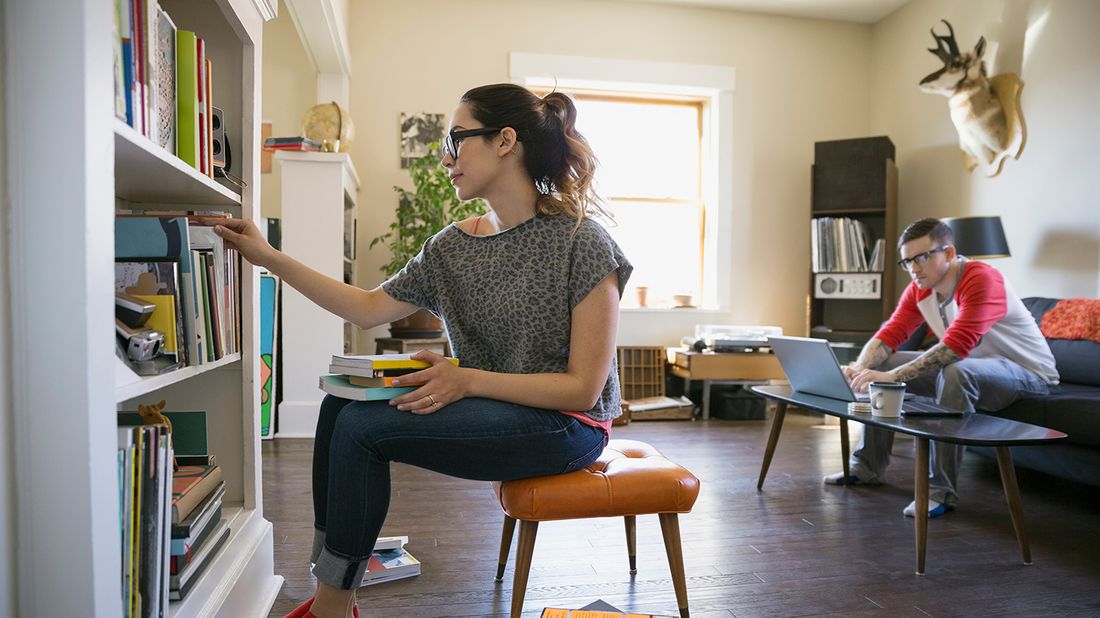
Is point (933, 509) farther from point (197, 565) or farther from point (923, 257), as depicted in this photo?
point (197, 565)

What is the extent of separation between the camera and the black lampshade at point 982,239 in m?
3.47

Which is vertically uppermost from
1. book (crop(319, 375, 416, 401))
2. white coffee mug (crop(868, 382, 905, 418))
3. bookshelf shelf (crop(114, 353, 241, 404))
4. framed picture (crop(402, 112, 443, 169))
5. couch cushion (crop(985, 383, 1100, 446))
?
framed picture (crop(402, 112, 443, 169))

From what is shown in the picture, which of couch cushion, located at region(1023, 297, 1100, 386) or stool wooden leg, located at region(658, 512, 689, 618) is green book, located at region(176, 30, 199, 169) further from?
couch cushion, located at region(1023, 297, 1100, 386)

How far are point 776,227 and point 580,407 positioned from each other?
4.05m

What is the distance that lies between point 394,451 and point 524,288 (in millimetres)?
397

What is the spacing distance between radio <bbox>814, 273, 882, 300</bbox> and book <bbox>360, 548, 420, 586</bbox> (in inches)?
142

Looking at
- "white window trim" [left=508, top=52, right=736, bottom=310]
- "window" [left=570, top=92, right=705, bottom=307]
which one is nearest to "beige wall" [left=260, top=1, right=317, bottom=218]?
"white window trim" [left=508, top=52, right=736, bottom=310]

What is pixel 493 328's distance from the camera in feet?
4.54

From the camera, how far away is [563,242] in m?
1.36

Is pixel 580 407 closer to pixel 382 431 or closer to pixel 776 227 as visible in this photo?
pixel 382 431

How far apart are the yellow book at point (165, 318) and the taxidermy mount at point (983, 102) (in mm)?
4026

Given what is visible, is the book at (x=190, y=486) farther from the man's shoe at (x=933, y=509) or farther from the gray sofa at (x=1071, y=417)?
the gray sofa at (x=1071, y=417)

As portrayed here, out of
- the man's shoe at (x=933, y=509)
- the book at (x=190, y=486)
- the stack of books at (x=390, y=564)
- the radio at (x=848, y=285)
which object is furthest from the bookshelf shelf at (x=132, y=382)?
the radio at (x=848, y=285)

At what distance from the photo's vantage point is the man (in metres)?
Answer: 2.46
